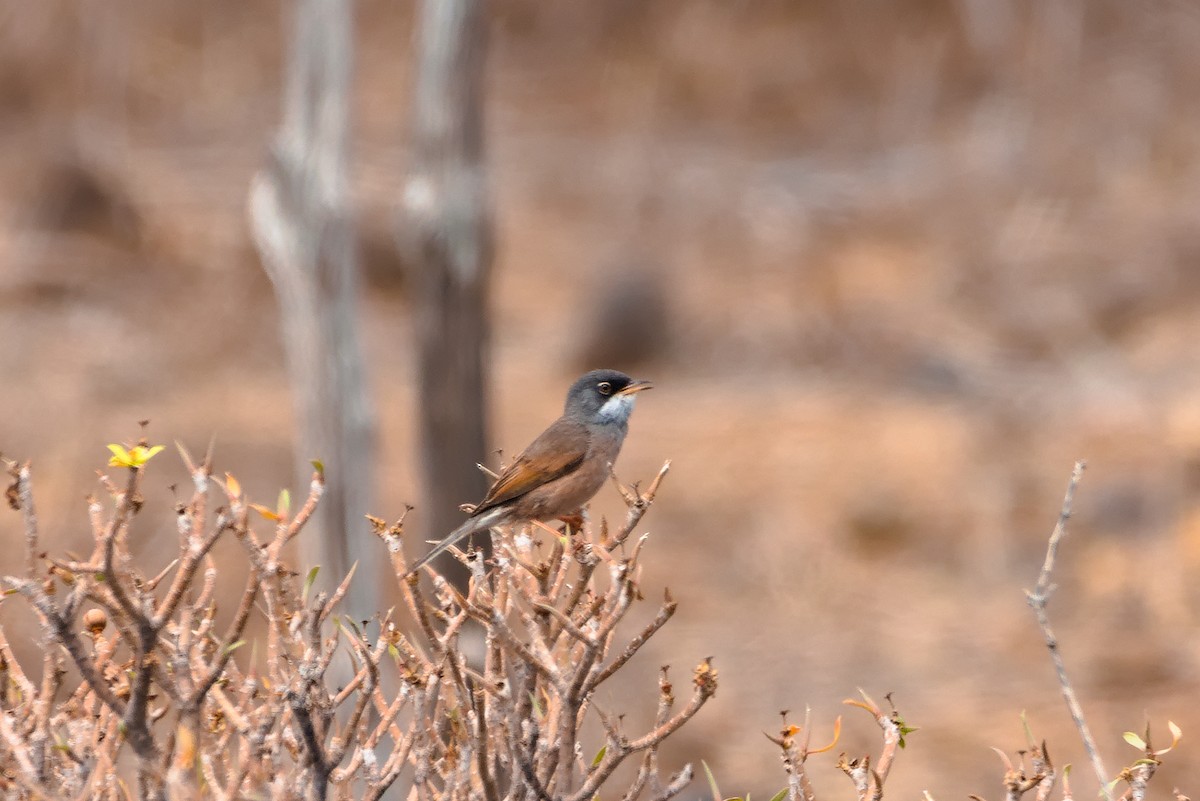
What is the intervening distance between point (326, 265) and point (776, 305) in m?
10.5

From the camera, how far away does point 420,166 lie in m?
10.3

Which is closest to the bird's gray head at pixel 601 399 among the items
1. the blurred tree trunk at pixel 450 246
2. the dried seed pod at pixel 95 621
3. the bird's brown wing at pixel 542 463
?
the bird's brown wing at pixel 542 463

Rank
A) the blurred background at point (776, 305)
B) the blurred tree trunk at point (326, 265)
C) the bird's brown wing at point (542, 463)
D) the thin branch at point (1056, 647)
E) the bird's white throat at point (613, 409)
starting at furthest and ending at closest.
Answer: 1. the blurred background at point (776, 305)
2. the blurred tree trunk at point (326, 265)
3. the bird's white throat at point (613, 409)
4. the bird's brown wing at point (542, 463)
5. the thin branch at point (1056, 647)

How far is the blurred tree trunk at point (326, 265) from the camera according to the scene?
1075cm

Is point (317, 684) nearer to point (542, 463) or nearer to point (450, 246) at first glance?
point (542, 463)

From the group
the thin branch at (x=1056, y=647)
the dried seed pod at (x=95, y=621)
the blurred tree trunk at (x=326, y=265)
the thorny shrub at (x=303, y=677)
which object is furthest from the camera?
the blurred tree trunk at (x=326, y=265)

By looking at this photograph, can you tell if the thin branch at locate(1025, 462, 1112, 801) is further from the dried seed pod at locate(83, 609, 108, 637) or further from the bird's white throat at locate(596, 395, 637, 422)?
the dried seed pod at locate(83, 609, 108, 637)

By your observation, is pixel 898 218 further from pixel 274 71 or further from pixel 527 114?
pixel 274 71

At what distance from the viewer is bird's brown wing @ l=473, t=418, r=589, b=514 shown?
4895mm

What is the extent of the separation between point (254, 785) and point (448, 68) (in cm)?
805

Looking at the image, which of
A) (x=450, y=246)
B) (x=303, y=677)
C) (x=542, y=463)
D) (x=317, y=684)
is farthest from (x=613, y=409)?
(x=450, y=246)

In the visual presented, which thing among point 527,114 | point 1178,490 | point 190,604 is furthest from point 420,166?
point 527,114

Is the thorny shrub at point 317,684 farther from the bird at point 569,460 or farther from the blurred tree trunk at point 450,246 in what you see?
the blurred tree trunk at point 450,246

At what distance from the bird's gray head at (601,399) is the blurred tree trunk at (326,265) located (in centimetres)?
579
